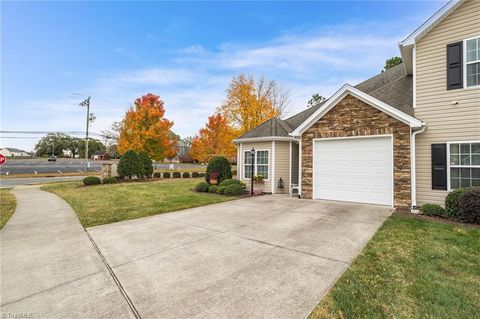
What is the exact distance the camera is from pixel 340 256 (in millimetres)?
4055

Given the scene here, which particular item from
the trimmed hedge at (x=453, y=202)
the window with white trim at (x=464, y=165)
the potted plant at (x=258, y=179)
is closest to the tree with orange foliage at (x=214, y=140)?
the potted plant at (x=258, y=179)

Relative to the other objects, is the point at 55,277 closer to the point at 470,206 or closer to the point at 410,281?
the point at 410,281

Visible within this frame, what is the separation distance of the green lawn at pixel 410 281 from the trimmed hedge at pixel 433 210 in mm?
1845

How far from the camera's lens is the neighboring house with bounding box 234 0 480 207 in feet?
23.8

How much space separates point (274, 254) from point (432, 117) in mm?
7708

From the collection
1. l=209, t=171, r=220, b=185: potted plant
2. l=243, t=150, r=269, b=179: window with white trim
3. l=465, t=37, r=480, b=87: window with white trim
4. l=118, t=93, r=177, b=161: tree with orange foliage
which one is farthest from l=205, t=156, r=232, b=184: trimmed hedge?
l=465, t=37, r=480, b=87: window with white trim

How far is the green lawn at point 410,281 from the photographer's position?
8.39ft

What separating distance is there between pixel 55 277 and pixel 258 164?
10.4 metres

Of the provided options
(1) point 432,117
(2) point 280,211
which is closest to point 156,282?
(2) point 280,211

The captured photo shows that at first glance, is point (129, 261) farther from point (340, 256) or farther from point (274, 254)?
point (340, 256)

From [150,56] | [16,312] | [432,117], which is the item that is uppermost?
[150,56]

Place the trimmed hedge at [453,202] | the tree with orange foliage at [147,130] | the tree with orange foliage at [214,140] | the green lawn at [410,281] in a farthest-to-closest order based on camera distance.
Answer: the tree with orange foliage at [214,140] < the tree with orange foliage at [147,130] < the trimmed hedge at [453,202] < the green lawn at [410,281]

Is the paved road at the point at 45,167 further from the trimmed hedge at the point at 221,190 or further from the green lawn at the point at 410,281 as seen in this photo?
the green lawn at the point at 410,281

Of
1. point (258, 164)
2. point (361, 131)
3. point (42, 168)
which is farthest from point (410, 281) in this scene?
point (42, 168)
